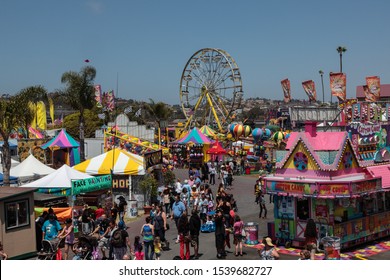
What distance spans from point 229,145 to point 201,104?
14632 millimetres

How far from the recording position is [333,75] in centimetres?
2161

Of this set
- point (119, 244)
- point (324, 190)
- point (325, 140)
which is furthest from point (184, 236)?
point (325, 140)

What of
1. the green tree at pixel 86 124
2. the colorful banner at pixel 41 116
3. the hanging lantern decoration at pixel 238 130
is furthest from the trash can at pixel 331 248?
the green tree at pixel 86 124

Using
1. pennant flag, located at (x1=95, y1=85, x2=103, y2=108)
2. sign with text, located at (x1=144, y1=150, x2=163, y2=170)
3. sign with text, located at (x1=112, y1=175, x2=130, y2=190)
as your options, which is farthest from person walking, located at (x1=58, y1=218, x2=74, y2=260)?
pennant flag, located at (x1=95, y1=85, x2=103, y2=108)

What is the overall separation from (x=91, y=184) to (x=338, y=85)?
34.0 ft

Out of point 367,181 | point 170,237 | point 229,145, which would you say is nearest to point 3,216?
point 170,237

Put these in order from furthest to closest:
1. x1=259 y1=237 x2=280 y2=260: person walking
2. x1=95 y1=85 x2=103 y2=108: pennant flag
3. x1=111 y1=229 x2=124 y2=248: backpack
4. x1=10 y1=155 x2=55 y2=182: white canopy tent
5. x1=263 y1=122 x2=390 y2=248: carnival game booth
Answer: x1=95 y1=85 x2=103 y2=108: pennant flag
x1=10 y1=155 x2=55 y2=182: white canopy tent
x1=263 y1=122 x2=390 y2=248: carnival game booth
x1=111 y1=229 x2=124 y2=248: backpack
x1=259 y1=237 x2=280 y2=260: person walking

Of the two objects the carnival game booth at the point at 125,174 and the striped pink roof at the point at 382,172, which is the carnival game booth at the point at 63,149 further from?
the striped pink roof at the point at 382,172

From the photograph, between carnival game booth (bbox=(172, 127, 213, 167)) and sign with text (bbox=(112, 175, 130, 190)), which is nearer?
sign with text (bbox=(112, 175, 130, 190))

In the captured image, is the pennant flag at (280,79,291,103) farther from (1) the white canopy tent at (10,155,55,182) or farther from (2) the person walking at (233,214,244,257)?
(2) the person walking at (233,214,244,257)

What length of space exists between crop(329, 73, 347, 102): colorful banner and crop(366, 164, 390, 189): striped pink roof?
240 inches

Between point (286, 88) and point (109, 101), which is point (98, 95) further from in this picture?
point (286, 88)

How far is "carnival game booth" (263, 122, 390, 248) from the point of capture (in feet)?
47.1
